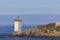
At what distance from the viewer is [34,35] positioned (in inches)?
3597

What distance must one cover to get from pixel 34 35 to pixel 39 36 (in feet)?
4.84

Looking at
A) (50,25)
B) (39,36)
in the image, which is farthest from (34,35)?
(50,25)

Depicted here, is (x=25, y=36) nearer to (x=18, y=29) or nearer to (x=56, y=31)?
(x=18, y=29)

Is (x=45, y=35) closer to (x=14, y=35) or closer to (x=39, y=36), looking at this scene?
(x=39, y=36)

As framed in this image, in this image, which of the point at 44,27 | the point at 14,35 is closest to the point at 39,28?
the point at 44,27

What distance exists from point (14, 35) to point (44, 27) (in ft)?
27.0

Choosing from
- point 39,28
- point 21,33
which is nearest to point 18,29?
point 21,33

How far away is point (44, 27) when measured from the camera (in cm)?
9500

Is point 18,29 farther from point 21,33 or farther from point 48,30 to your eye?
point 48,30

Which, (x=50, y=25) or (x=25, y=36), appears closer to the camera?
(x=25, y=36)

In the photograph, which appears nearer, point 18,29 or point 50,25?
point 18,29

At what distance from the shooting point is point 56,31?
9312 cm

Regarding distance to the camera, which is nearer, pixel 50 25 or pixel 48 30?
pixel 48 30

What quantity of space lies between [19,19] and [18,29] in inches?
141
